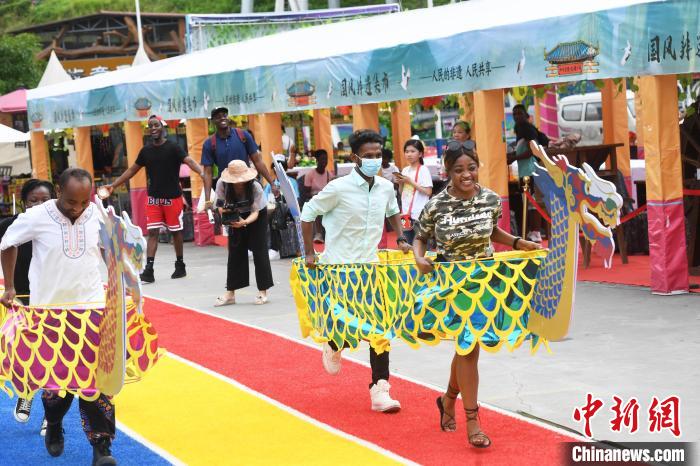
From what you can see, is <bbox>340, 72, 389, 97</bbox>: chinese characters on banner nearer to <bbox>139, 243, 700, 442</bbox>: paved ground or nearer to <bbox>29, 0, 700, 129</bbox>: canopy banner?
<bbox>29, 0, 700, 129</bbox>: canopy banner

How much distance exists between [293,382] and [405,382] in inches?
35.5

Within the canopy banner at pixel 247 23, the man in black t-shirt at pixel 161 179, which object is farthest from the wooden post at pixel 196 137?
the canopy banner at pixel 247 23

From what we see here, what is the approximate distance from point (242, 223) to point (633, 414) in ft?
21.7

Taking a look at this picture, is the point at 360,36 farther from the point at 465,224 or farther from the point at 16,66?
the point at 16,66

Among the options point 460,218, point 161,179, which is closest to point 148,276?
point 161,179

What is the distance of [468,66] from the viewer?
14070mm

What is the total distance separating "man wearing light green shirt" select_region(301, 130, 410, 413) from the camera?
828cm

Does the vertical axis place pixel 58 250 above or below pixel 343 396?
above

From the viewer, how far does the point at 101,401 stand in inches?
279

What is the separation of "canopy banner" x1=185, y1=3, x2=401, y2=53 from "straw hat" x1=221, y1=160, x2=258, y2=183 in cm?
1598

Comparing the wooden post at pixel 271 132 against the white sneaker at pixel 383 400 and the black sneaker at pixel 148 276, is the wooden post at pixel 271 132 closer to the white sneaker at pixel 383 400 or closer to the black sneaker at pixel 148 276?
the black sneaker at pixel 148 276

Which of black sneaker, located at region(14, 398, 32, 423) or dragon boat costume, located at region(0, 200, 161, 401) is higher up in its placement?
dragon boat costume, located at region(0, 200, 161, 401)

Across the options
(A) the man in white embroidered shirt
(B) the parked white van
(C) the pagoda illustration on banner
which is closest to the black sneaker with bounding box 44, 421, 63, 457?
(A) the man in white embroidered shirt

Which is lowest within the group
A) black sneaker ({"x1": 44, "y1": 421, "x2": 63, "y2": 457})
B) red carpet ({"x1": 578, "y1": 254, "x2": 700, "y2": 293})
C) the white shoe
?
red carpet ({"x1": 578, "y1": 254, "x2": 700, "y2": 293})
